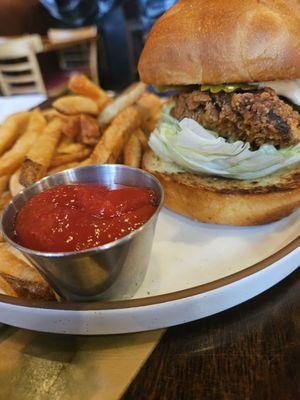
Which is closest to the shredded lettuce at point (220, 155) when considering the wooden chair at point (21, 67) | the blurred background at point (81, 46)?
the blurred background at point (81, 46)

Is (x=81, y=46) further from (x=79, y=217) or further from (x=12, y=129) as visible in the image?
(x=79, y=217)

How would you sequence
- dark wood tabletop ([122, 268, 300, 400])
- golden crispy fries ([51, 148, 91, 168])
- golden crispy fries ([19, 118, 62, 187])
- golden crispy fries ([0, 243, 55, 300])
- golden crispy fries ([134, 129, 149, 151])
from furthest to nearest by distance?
golden crispy fries ([134, 129, 149, 151]), golden crispy fries ([51, 148, 91, 168]), golden crispy fries ([19, 118, 62, 187]), golden crispy fries ([0, 243, 55, 300]), dark wood tabletop ([122, 268, 300, 400])

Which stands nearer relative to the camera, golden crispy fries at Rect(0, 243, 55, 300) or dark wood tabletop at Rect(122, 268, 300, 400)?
dark wood tabletop at Rect(122, 268, 300, 400)

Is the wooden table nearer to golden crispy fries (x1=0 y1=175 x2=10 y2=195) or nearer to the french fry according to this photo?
golden crispy fries (x1=0 y1=175 x2=10 y2=195)

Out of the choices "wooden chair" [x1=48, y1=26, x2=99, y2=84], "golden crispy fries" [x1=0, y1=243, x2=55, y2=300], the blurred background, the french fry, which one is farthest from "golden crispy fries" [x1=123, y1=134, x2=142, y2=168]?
"wooden chair" [x1=48, y1=26, x2=99, y2=84]

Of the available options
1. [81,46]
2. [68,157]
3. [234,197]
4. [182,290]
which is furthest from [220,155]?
[81,46]

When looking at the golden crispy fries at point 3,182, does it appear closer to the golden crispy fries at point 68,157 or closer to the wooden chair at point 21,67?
the golden crispy fries at point 68,157

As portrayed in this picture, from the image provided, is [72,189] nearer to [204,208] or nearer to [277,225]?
[204,208]
